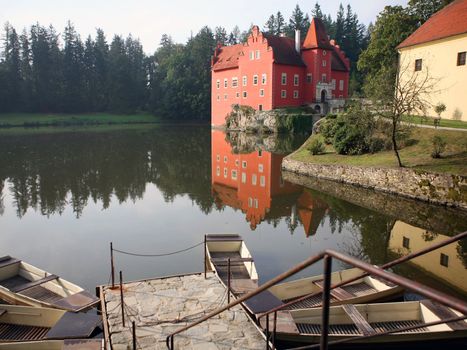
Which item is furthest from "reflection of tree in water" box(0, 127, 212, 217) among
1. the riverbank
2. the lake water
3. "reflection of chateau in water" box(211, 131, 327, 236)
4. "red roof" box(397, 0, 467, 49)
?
"red roof" box(397, 0, 467, 49)

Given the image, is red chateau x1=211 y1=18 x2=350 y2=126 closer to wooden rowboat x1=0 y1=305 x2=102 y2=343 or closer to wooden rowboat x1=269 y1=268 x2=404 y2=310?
wooden rowboat x1=269 y1=268 x2=404 y2=310

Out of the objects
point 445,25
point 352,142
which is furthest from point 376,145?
point 445,25

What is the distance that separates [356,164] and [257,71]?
123ft

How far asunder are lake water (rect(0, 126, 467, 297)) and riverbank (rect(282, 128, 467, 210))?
0.95m

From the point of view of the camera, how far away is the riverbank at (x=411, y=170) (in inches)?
777

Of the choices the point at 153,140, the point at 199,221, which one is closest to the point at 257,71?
the point at 153,140

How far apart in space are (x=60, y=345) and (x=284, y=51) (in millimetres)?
57409

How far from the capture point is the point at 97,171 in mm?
30688

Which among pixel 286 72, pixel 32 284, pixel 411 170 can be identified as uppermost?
pixel 286 72

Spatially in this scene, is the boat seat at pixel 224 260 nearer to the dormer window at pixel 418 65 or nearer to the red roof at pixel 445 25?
the red roof at pixel 445 25

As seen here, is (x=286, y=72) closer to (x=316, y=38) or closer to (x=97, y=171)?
(x=316, y=38)

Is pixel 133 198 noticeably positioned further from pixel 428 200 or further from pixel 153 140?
pixel 153 140

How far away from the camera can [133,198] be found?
2273cm

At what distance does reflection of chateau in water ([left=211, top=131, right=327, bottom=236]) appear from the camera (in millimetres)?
19461
